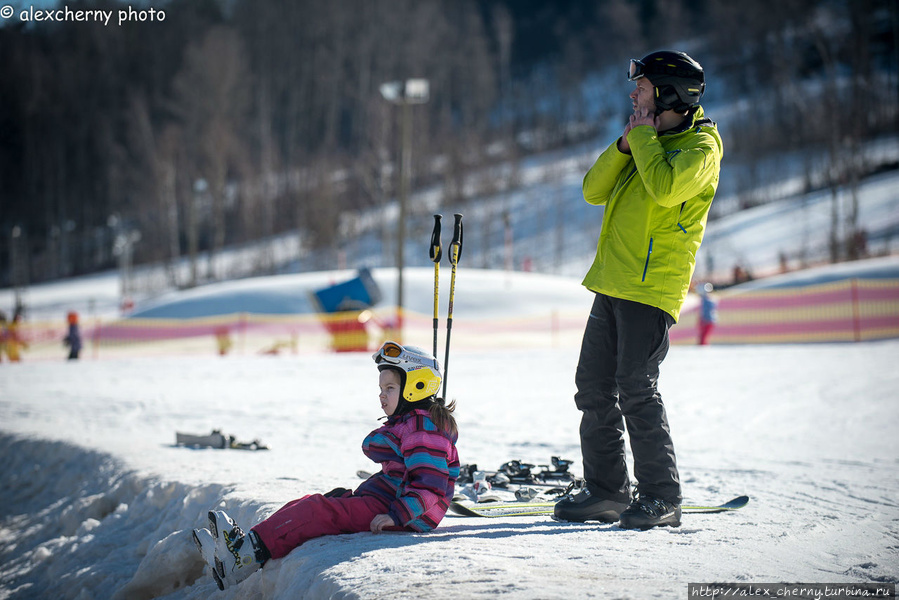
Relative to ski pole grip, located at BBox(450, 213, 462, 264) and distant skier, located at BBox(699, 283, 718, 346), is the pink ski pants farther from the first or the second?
distant skier, located at BBox(699, 283, 718, 346)

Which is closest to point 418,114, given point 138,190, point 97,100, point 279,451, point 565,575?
point 138,190

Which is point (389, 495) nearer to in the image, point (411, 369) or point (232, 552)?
point (411, 369)

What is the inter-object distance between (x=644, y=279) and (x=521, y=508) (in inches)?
56.4

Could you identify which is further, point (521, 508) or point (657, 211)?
point (521, 508)

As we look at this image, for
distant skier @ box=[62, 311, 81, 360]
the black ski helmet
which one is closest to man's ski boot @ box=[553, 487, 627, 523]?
the black ski helmet

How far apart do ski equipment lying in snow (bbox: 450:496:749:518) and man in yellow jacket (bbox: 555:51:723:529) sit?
0.32 meters

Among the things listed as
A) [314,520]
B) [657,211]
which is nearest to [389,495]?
[314,520]

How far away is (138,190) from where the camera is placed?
49125 millimetres

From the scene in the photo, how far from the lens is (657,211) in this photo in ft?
11.5

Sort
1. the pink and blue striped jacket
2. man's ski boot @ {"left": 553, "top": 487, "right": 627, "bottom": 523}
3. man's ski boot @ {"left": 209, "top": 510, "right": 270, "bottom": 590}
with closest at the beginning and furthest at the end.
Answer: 1. man's ski boot @ {"left": 209, "top": 510, "right": 270, "bottom": 590}
2. the pink and blue striped jacket
3. man's ski boot @ {"left": 553, "top": 487, "right": 627, "bottom": 523}

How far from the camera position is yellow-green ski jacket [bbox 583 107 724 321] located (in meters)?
3.31

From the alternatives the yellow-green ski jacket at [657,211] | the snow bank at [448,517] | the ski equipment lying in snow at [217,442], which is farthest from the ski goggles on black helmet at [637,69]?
the ski equipment lying in snow at [217,442]

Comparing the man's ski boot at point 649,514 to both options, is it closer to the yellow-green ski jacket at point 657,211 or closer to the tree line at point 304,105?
the yellow-green ski jacket at point 657,211

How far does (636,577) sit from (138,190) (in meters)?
51.3
